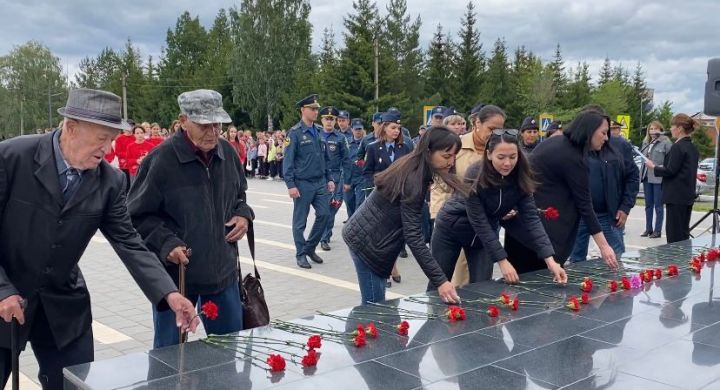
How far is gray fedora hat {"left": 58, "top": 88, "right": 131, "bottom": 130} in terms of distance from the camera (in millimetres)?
2641

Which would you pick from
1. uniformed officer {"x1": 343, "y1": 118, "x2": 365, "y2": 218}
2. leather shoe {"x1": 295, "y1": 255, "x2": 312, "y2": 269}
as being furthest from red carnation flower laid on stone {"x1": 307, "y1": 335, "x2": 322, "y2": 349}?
uniformed officer {"x1": 343, "y1": 118, "x2": 365, "y2": 218}

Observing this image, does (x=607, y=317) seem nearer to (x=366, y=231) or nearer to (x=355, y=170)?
(x=366, y=231)

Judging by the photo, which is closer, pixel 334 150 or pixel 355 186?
pixel 334 150

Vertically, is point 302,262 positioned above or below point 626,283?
below

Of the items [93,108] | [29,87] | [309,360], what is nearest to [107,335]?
[309,360]

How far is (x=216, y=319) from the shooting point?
3.66m

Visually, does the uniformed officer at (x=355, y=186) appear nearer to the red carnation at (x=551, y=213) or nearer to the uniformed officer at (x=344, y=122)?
the uniformed officer at (x=344, y=122)

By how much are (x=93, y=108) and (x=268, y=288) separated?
4417 mm

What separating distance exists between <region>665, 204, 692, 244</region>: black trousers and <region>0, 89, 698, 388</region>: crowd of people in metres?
2.02

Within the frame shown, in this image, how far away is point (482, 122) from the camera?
548cm

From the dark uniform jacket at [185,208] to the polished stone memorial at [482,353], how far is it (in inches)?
17.5

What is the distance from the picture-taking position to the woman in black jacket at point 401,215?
3.79 meters

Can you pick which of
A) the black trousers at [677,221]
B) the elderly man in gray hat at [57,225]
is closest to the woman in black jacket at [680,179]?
the black trousers at [677,221]

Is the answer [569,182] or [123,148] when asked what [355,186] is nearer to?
[569,182]
